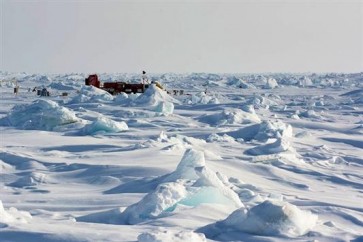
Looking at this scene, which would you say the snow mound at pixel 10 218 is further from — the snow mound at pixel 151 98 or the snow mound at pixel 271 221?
the snow mound at pixel 151 98

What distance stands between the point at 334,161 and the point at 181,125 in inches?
199

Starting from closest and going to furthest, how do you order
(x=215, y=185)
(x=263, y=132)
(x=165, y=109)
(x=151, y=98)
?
1. (x=215, y=185)
2. (x=263, y=132)
3. (x=165, y=109)
4. (x=151, y=98)

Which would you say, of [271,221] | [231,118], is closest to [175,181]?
[271,221]

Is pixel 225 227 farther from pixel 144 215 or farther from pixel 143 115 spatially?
pixel 143 115

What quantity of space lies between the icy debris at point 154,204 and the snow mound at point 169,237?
90cm

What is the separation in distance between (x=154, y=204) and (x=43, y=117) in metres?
7.97

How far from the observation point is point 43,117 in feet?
39.1

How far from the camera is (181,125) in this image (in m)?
12.9

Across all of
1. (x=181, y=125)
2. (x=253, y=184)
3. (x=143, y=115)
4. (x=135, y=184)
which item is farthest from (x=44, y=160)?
(x=143, y=115)

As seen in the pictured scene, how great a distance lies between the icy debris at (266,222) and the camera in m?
3.81

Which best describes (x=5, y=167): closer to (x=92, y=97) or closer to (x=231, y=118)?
(x=231, y=118)

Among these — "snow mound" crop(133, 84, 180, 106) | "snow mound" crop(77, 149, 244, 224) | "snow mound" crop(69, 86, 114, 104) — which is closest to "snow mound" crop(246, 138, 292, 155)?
"snow mound" crop(77, 149, 244, 224)

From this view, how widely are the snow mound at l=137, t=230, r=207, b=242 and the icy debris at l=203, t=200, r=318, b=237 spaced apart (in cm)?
43

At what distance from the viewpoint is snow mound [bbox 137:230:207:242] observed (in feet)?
10.5
